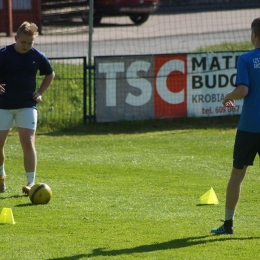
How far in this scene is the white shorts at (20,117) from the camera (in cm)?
850

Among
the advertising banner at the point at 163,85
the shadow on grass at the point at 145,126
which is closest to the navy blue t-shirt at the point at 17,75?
the shadow on grass at the point at 145,126

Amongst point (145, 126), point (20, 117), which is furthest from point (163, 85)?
point (20, 117)

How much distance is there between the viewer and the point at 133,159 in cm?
1120

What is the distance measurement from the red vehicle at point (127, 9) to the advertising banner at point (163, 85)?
24.9 ft

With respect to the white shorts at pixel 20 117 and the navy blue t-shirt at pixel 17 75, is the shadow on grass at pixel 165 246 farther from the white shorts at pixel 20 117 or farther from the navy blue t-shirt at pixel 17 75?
the navy blue t-shirt at pixel 17 75

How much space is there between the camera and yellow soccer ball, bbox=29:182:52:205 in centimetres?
807

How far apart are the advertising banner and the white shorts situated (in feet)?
18.5

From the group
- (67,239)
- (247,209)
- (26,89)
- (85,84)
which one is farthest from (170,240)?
(85,84)

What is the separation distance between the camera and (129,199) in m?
8.42

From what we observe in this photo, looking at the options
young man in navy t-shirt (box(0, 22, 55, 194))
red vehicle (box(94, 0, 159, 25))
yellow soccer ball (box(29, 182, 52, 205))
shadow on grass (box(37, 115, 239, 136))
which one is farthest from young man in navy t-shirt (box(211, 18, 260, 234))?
red vehicle (box(94, 0, 159, 25))

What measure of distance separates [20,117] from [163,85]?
6269mm

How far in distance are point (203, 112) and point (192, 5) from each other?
6.14m

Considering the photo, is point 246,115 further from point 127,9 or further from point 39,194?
point 127,9

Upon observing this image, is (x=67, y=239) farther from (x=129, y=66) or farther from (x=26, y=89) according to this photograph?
(x=129, y=66)
